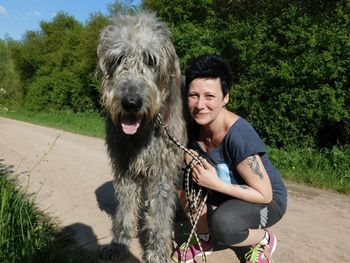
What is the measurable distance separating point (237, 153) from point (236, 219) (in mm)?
498

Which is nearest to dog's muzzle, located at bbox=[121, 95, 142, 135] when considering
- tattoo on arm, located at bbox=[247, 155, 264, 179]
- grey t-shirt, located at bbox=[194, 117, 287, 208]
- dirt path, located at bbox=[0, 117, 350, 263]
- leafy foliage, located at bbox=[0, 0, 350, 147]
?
grey t-shirt, located at bbox=[194, 117, 287, 208]

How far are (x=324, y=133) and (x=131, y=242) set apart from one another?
5.51 m

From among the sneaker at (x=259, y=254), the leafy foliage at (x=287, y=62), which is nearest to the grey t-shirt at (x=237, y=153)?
the sneaker at (x=259, y=254)

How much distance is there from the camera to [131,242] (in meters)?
3.76

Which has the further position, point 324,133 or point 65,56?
point 65,56

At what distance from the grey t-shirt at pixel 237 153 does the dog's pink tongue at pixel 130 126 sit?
73 centimetres

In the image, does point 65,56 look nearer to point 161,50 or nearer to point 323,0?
point 323,0

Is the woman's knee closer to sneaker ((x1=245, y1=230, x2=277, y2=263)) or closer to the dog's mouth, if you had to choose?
sneaker ((x1=245, y1=230, x2=277, y2=263))

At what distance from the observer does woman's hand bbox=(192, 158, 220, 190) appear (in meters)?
2.95

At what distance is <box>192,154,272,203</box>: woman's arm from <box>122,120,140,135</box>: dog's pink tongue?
1.94 feet

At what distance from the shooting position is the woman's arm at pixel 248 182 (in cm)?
292

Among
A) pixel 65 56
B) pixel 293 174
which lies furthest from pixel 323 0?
pixel 65 56

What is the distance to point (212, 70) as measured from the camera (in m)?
3.07

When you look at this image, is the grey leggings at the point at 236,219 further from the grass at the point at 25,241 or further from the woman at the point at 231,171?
the grass at the point at 25,241
